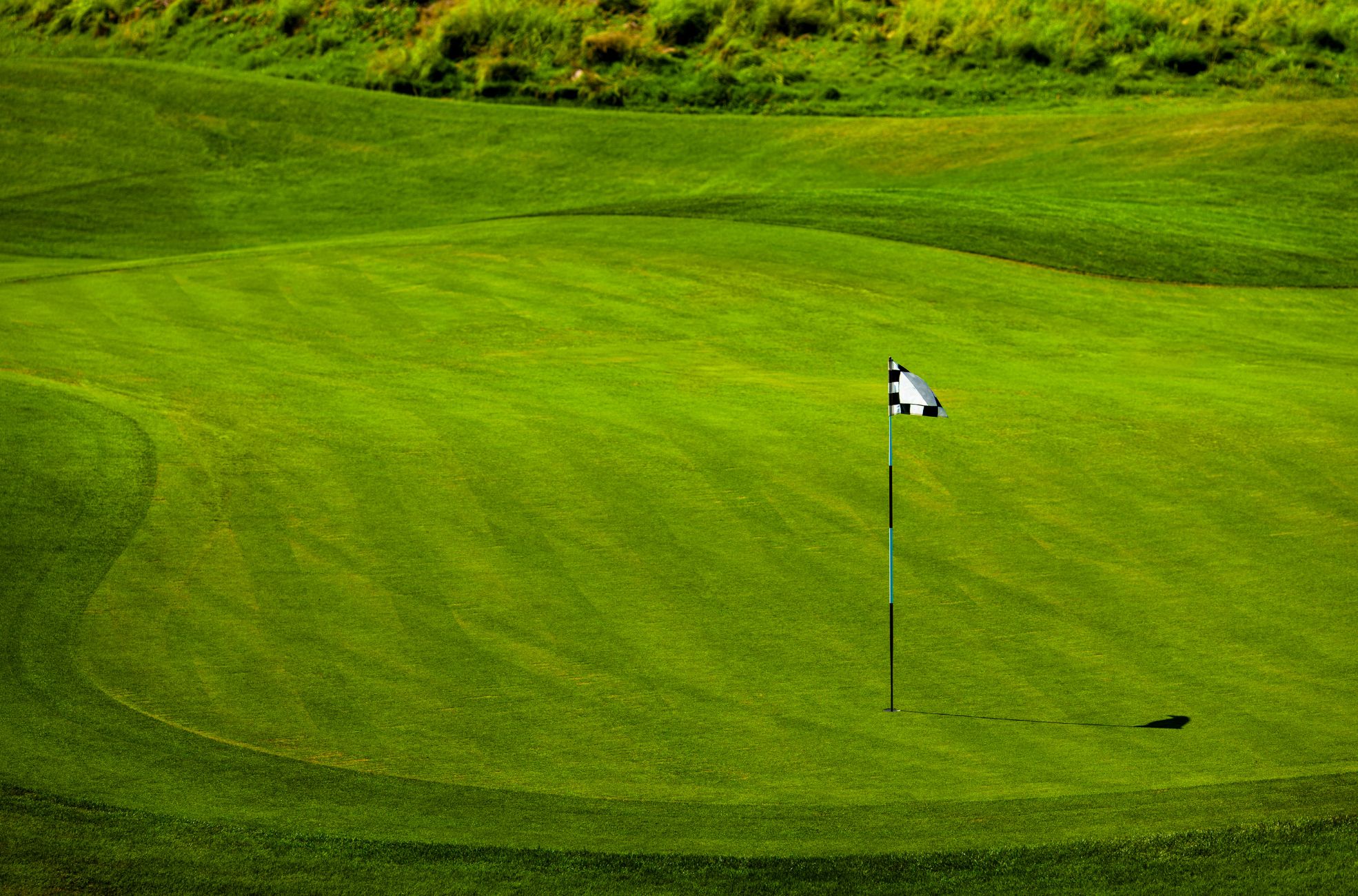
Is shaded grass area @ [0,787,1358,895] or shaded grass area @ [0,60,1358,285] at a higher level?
shaded grass area @ [0,787,1358,895]

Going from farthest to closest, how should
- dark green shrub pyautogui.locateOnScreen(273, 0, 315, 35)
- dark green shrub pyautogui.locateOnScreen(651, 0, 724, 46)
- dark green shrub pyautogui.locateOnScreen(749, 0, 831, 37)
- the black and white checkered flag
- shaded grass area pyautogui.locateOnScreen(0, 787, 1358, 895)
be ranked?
dark green shrub pyautogui.locateOnScreen(273, 0, 315, 35)
dark green shrub pyautogui.locateOnScreen(749, 0, 831, 37)
dark green shrub pyautogui.locateOnScreen(651, 0, 724, 46)
the black and white checkered flag
shaded grass area pyautogui.locateOnScreen(0, 787, 1358, 895)

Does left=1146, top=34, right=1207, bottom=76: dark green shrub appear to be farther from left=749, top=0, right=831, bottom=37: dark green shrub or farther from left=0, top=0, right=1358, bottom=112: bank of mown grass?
left=749, top=0, right=831, bottom=37: dark green shrub

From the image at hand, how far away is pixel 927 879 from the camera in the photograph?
7789 mm

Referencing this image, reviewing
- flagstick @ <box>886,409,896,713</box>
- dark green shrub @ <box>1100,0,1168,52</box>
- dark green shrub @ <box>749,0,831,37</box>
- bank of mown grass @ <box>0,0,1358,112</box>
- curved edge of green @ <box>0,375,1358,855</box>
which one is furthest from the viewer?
dark green shrub @ <box>749,0,831,37</box>

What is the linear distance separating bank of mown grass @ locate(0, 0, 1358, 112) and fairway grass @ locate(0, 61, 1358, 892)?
678 inches

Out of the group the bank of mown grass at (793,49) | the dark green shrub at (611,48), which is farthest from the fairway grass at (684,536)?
the dark green shrub at (611,48)

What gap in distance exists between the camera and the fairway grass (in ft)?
29.5

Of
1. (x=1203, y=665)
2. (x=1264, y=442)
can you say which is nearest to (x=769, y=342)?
(x=1264, y=442)

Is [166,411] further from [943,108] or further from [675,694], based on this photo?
[943,108]

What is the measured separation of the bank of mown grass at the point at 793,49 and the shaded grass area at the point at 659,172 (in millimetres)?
2806

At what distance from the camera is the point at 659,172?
40.3 metres

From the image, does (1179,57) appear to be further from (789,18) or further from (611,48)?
(611,48)

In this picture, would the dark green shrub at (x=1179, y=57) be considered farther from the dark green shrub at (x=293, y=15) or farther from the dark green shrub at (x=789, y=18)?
the dark green shrub at (x=293, y=15)

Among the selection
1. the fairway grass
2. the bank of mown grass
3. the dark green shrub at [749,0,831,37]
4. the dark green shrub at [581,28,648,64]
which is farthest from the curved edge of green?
the dark green shrub at [749,0,831,37]
